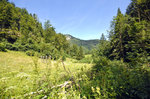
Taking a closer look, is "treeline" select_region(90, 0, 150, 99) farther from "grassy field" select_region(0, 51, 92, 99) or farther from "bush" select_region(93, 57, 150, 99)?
"grassy field" select_region(0, 51, 92, 99)

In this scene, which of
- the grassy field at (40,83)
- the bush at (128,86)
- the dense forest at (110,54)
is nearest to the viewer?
the grassy field at (40,83)

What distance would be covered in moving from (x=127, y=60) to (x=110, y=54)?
11.0 feet

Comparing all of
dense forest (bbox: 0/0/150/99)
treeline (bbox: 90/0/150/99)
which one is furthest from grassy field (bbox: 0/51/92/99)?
treeline (bbox: 90/0/150/99)

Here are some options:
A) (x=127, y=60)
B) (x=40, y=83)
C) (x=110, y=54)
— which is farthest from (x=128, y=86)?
(x=110, y=54)

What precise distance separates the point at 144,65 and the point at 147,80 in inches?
50.0

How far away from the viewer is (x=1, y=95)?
140 centimetres

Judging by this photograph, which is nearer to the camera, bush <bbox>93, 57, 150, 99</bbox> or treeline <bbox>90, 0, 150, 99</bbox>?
bush <bbox>93, 57, 150, 99</bbox>

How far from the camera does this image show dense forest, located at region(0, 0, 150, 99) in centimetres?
182

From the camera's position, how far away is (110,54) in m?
15.3

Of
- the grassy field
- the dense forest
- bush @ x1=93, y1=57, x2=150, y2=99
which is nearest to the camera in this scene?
the grassy field

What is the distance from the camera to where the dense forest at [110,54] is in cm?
182

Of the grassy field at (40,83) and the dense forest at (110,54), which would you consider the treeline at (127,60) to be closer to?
the dense forest at (110,54)

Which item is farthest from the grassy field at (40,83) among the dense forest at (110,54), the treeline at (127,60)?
the treeline at (127,60)

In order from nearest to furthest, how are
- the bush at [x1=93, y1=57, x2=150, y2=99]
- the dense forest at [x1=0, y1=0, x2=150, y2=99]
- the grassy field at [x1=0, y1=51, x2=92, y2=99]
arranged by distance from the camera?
the grassy field at [x1=0, y1=51, x2=92, y2=99]
the bush at [x1=93, y1=57, x2=150, y2=99]
the dense forest at [x1=0, y1=0, x2=150, y2=99]
